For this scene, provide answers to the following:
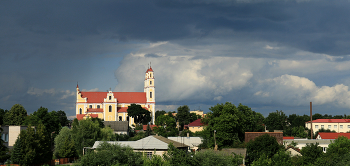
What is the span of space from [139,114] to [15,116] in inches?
1909

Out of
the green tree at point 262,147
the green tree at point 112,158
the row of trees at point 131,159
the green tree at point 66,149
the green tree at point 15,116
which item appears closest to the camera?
→ the green tree at point 112,158

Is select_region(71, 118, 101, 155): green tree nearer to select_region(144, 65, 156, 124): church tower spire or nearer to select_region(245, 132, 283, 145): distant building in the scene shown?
select_region(245, 132, 283, 145): distant building

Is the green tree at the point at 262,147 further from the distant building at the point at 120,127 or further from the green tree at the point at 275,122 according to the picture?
the green tree at the point at 275,122

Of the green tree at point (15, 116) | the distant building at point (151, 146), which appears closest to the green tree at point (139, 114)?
the green tree at point (15, 116)

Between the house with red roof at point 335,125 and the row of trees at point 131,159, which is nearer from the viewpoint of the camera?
the row of trees at point 131,159

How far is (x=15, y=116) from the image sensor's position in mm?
101375

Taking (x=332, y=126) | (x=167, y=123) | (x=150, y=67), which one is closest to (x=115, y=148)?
(x=167, y=123)

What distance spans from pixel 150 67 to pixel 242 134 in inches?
3625

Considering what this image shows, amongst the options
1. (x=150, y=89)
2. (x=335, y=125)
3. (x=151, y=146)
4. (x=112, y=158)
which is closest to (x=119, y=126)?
(x=150, y=89)

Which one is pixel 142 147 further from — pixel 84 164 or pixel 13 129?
pixel 13 129

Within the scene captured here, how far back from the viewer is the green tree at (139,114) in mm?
137750

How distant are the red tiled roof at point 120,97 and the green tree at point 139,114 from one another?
47.8 ft

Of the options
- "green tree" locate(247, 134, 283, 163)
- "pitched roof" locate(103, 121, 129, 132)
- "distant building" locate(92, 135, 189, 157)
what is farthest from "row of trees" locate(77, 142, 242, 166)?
"pitched roof" locate(103, 121, 129, 132)

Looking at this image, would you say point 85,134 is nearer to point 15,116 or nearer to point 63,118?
point 15,116
